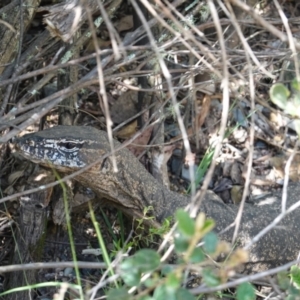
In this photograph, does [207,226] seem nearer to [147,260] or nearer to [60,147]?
[147,260]

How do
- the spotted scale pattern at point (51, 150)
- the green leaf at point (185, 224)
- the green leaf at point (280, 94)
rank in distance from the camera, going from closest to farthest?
the green leaf at point (185, 224) < the green leaf at point (280, 94) < the spotted scale pattern at point (51, 150)

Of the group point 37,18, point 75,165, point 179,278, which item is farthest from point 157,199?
point 179,278

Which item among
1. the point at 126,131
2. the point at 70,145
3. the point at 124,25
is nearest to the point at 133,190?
the point at 70,145

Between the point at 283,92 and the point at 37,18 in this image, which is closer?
the point at 283,92

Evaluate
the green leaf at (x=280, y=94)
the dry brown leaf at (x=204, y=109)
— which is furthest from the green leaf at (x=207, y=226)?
the dry brown leaf at (x=204, y=109)

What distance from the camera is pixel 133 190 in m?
3.51

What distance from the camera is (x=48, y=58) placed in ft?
13.1

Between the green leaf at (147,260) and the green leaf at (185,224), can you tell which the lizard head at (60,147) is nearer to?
the green leaf at (147,260)

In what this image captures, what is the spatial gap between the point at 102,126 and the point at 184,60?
76cm

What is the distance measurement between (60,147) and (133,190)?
527mm

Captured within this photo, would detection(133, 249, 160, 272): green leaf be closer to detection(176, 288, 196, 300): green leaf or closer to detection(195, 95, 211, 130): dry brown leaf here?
detection(176, 288, 196, 300): green leaf

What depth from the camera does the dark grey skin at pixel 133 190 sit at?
3172 mm

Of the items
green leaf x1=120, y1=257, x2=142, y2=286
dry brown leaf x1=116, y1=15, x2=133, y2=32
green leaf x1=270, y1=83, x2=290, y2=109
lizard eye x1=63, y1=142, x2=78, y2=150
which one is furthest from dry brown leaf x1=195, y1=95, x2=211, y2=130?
green leaf x1=120, y1=257, x2=142, y2=286

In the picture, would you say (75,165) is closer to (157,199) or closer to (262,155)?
(157,199)
